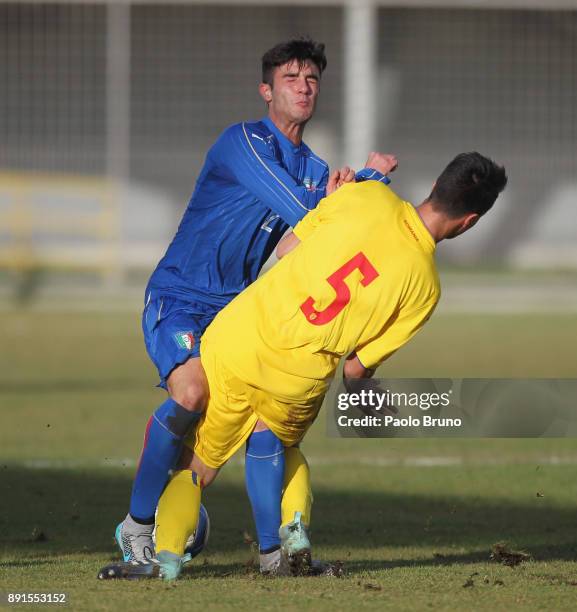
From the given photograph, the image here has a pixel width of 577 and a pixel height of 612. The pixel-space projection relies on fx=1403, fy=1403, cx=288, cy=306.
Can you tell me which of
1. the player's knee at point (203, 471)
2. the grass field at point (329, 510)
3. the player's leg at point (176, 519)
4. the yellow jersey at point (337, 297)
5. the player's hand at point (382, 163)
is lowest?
the grass field at point (329, 510)

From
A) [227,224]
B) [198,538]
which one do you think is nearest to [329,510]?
[198,538]

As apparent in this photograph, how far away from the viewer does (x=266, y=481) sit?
218 inches

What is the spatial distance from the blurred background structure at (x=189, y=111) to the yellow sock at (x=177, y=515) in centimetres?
2030

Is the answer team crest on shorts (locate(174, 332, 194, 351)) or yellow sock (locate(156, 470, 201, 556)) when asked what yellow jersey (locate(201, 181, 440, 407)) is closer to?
team crest on shorts (locate(174, 332, 194, 351))

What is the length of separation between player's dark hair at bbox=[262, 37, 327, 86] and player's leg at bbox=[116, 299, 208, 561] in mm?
1169

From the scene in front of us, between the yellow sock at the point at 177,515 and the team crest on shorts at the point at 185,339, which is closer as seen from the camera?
the yellow sock at the point at 177,515

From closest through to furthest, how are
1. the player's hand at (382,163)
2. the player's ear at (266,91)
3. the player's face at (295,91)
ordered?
the player's hand at (382,163)
the player's face at (295,91)
the player's ear at (266,91)

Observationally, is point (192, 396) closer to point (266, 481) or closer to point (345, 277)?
point (266, 481)

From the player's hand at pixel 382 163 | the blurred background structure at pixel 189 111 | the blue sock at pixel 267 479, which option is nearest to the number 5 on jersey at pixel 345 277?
the player's hand at pixel 382 163

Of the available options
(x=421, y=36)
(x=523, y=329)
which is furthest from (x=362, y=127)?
(x=523, y=329)

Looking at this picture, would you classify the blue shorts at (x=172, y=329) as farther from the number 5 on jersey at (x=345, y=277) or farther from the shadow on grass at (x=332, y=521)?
the shadow on grass at (x=332, y=521)

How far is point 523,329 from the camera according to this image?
19953 mm

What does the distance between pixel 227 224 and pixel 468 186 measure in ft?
4.17

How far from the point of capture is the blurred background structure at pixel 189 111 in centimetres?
2602
